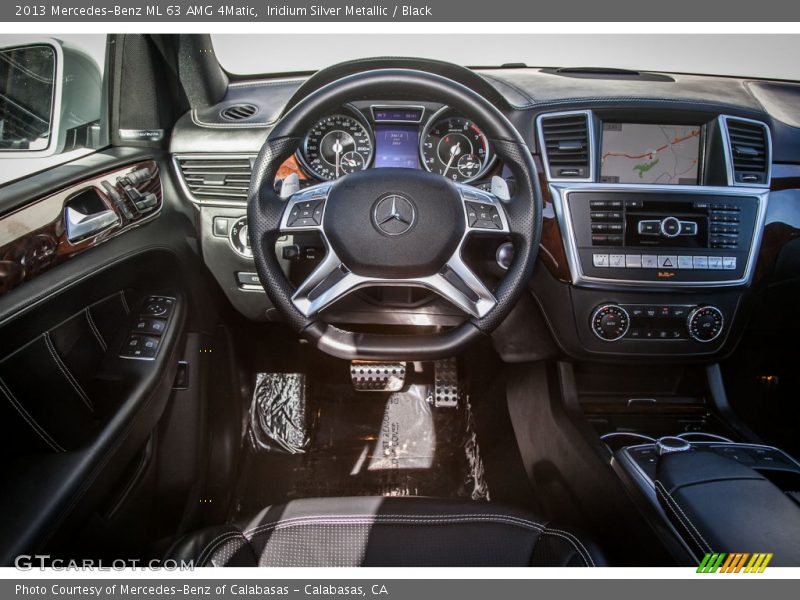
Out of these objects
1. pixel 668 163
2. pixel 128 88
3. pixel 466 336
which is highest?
pixel 128 88

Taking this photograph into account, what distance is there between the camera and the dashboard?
1.65 m

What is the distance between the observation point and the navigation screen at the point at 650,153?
169cm

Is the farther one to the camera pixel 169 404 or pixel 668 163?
pixel 169 404

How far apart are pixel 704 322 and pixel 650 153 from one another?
558 millimetres

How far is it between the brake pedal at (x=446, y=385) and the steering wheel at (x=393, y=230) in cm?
A: 92

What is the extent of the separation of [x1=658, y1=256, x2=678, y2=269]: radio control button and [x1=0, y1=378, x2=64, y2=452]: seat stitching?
68.6 inches

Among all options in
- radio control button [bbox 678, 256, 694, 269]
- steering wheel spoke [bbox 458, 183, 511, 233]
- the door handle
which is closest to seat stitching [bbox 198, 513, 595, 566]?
steering wheel spoke [bbox 458, 183, 511, 233]

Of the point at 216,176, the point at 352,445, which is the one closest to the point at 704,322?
the point at 352,445

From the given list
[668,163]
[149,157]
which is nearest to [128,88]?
[149,157]

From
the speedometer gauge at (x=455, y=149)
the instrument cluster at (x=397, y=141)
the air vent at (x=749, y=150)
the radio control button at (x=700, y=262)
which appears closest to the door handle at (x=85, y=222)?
the instrument cluster at (x=397, y=141)

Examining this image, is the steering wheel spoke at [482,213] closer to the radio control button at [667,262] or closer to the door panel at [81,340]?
the radio control button at [667,262]

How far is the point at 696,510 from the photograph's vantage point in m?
1.17

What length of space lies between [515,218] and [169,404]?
1.28m
